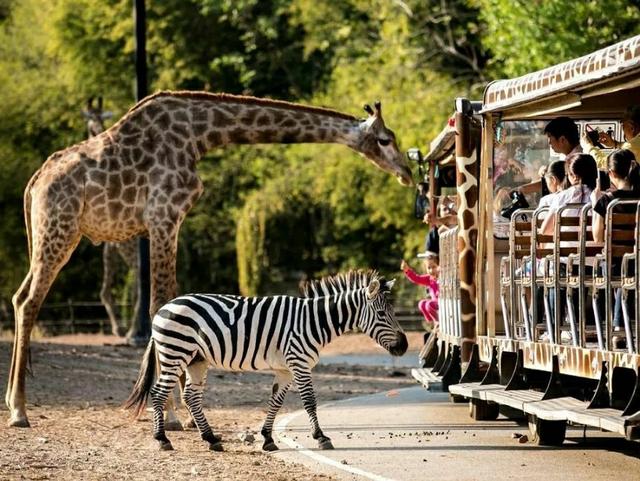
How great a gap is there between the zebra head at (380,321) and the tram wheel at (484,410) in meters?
1.52

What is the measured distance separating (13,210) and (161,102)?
26.1 meters

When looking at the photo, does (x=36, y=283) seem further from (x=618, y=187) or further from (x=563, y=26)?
(x=563, y=26)

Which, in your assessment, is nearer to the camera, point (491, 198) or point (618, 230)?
point (618, 230)

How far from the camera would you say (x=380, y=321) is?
13.3 metres

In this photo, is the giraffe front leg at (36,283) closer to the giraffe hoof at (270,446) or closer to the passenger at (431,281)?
the giraffe hoof at (270,446)

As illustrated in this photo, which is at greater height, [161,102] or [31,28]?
Result: [31,28]

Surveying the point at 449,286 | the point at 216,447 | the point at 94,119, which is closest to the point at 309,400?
the point at 216,447

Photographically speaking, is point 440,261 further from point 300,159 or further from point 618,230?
point 300,159

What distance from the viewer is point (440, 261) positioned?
16891mm

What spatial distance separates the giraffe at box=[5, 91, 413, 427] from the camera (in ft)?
51.1

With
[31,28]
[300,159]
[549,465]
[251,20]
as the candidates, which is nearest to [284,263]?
[300,159]

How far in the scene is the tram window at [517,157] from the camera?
1463 centimetres

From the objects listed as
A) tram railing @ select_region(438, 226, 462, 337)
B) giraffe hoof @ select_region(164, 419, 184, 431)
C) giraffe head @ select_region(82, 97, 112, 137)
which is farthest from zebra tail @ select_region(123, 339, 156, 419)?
giraffe head @ select_region(82, 97, 112, 137)

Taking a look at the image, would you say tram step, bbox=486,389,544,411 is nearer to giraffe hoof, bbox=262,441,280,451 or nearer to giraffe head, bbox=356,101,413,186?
giraffe hoof, bbox=262,441,280,451
